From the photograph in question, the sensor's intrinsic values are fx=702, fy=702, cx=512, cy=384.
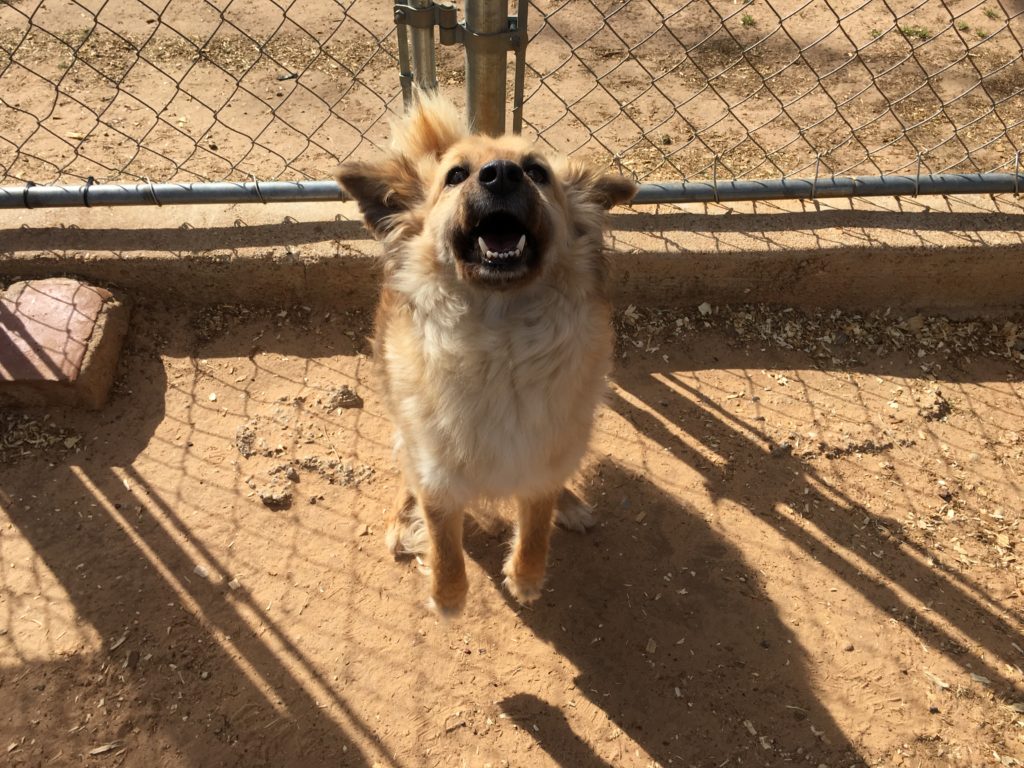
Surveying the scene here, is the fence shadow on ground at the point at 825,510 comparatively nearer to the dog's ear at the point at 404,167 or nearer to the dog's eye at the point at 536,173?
the dog's eye at the point at 536,173

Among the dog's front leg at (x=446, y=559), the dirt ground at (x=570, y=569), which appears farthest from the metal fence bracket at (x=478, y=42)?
the dog's front leg at (x=446, y=559)

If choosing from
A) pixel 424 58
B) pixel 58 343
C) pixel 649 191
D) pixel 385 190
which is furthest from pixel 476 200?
pixel 58 343

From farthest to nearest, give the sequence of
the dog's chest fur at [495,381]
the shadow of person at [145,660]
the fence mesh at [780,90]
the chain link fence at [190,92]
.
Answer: the fence mesh at [780,90]
the chain link fence at [190,92]
the shadow of person at [145,660]
the dog's chest fur at [495,381]

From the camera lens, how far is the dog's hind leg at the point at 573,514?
9.93 feet

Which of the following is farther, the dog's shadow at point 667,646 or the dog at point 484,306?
the dog's shadow at point 667,646

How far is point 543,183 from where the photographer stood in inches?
91.6

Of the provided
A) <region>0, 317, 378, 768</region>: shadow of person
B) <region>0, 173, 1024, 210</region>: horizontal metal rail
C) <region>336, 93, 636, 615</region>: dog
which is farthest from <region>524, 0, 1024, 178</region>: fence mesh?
<region>0, 317, 378, 768</region>: shadow of person

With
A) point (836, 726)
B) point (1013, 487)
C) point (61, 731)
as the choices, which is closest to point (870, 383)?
point (1013, 487)

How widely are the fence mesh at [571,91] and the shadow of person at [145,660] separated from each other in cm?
198

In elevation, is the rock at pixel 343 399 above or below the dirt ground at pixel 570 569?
above

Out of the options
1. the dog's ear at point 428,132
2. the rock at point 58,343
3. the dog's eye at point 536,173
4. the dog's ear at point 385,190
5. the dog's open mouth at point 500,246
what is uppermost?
the dog's ear at point 428,132

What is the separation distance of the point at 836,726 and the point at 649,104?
12.8 ft

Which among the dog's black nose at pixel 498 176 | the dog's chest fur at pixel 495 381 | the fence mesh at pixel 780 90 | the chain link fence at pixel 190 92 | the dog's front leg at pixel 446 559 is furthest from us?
the fence mesh at pixel 780 90

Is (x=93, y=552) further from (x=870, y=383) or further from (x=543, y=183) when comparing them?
(x=870, y=383)
